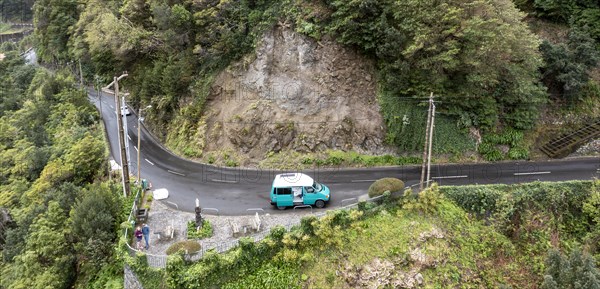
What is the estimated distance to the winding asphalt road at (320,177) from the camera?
25.1 meters

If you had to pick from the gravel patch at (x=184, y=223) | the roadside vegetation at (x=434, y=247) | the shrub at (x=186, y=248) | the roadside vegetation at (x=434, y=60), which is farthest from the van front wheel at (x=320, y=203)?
the shrub at (x=186, y=248)

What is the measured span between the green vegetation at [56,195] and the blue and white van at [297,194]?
8717mm

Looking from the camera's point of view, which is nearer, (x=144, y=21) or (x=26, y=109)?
(x=144, y=21)

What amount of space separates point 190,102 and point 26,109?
23.4m

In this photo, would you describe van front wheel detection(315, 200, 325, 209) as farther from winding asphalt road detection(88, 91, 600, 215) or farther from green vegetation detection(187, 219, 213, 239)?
green vegetation detection(187, 219, 213, 239)

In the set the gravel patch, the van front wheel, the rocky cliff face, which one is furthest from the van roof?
the rocky cliff face

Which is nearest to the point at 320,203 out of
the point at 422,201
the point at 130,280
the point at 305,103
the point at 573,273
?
the point at 422,201

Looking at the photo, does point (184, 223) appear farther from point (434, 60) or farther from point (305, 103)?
point (434, 60)

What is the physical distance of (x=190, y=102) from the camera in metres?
Result: 33.2

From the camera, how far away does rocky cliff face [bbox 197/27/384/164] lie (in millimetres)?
29328

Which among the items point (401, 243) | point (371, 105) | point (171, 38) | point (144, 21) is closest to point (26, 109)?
point (144, 21)

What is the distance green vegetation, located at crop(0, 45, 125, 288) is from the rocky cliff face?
10220 mm

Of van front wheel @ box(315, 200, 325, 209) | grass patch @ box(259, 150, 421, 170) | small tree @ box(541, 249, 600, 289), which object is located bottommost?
small tree @ box(541, 249, 600, 289)

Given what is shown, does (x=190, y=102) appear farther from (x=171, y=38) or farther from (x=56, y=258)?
(x=56, y=258)
